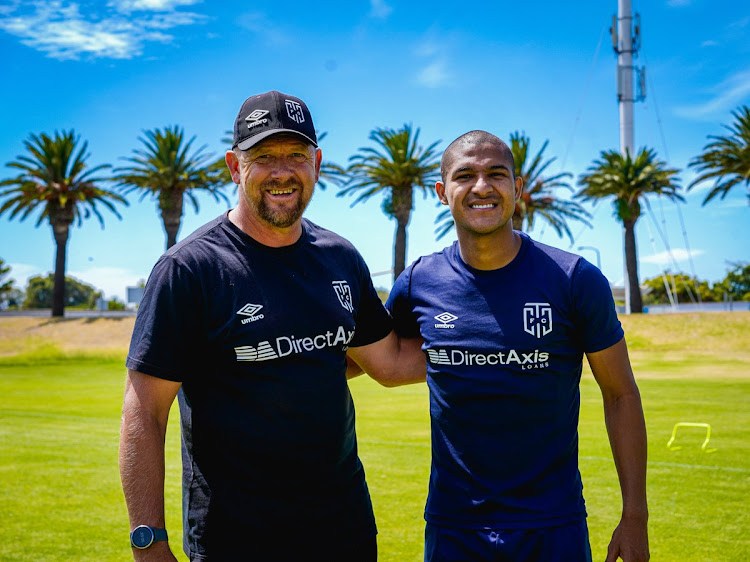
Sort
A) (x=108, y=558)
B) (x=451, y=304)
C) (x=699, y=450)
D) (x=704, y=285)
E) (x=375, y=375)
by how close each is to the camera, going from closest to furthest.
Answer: (x=451, y=304)
(x=375, y=375)
(x=108, y=558)
(x=699, y=450)
(x=704, y=285)

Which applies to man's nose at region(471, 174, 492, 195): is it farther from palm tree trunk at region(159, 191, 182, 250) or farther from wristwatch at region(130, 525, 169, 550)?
palm tree trunk at region(159, 191, 182, 250)

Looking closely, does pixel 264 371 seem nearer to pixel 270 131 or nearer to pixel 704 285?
pixel 270 131

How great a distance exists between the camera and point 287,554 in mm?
3334

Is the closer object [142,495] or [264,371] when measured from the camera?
[142,495]

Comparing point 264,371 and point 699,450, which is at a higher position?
point 264,371

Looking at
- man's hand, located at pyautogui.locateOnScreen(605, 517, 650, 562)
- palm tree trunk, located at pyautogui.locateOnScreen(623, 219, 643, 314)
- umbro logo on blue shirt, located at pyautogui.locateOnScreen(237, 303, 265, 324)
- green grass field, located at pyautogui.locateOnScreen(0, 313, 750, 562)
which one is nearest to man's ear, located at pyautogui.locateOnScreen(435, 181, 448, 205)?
umbro logo on blue shirt, located at pyautogui.locateOnScreen(237, 303, 265, 324)

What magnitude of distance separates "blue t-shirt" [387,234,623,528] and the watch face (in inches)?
51.8

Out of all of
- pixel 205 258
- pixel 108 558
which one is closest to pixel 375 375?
pixel 205 258

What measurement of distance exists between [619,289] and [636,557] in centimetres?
9943

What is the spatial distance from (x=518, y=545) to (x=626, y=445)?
2.44ft

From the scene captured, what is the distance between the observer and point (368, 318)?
13.4 feet

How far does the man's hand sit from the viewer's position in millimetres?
3381

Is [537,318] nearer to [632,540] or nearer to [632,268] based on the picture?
[632,540]

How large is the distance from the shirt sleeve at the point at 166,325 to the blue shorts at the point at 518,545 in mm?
1486
